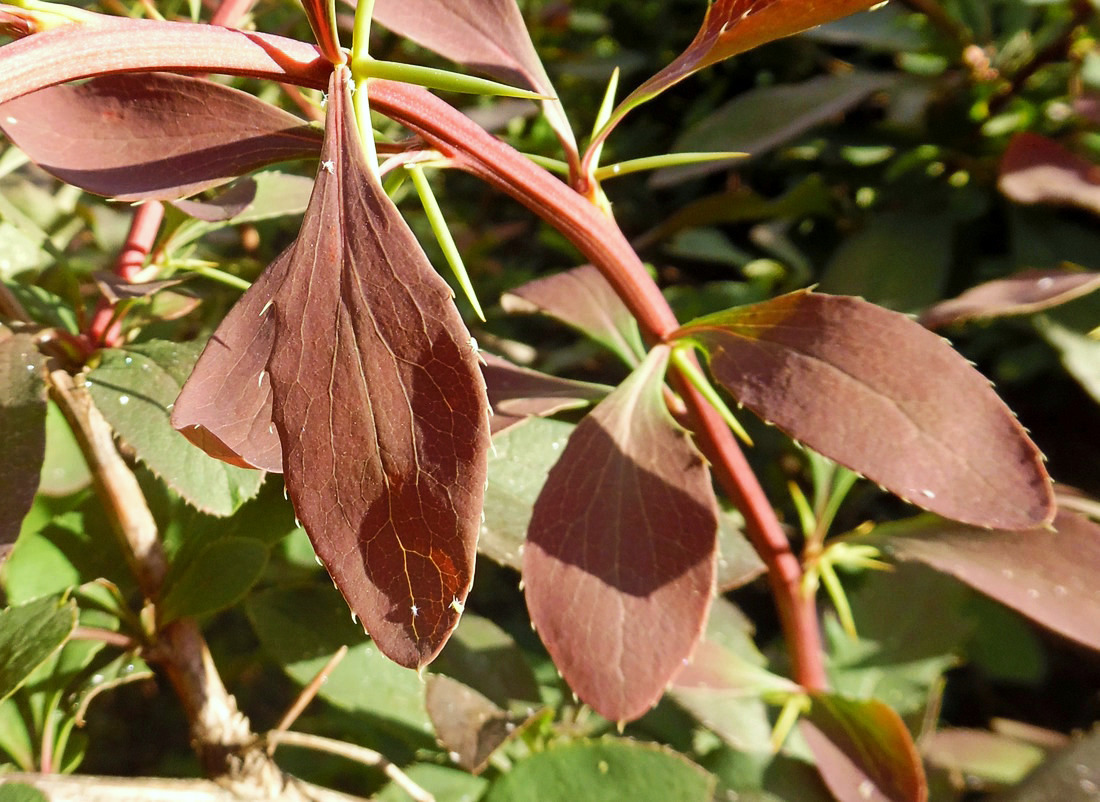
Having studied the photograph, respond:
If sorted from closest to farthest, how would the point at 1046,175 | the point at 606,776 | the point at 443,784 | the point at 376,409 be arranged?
1. the point at 376,409
2. the point at 606,776
3. the point at 443,784
4. the point at 1046,175

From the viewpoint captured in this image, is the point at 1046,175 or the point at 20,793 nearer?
the point at 20,793

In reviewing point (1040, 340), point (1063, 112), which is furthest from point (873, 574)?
point (1063, 112)

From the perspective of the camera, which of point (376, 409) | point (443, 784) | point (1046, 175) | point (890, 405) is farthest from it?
point (1046, 175)

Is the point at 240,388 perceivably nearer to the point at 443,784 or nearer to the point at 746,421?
the point at 443,784

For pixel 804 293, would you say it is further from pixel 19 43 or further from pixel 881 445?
pixel 19 43

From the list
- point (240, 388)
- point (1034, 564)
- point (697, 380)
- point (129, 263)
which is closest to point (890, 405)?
point (697, 380)

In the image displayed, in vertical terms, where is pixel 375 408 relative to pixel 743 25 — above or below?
below
